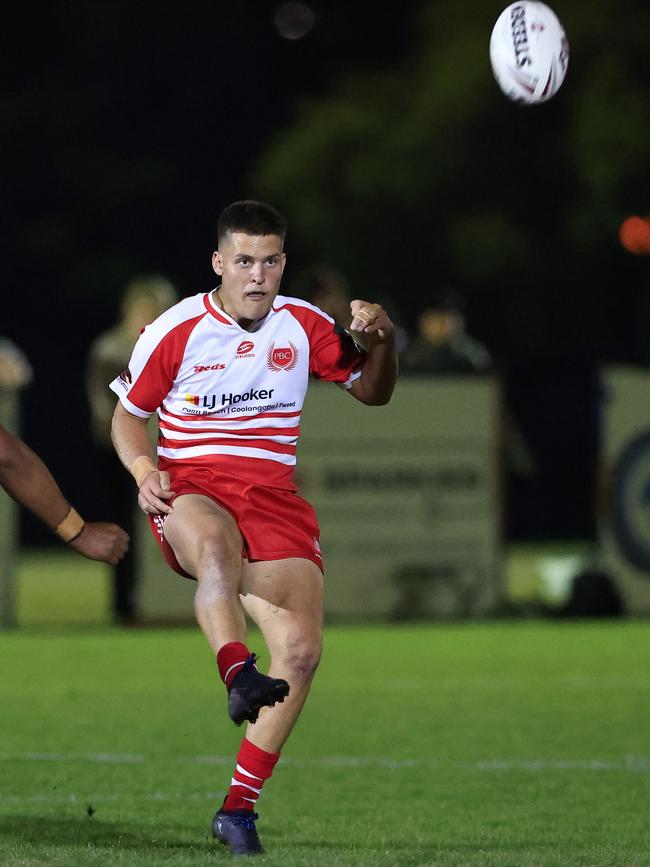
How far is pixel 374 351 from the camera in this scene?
687 centimetres

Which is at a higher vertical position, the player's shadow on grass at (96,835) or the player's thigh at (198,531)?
the player's thigh at (198,531)

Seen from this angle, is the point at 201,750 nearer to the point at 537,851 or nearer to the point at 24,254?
the point at 537,851

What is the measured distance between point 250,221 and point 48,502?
117 cm

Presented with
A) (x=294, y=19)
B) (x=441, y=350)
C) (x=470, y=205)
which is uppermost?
(x=294, y=19)

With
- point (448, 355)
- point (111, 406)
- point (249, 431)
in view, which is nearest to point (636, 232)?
point (448, 355)

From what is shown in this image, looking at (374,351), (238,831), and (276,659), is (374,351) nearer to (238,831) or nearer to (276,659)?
(276,659)

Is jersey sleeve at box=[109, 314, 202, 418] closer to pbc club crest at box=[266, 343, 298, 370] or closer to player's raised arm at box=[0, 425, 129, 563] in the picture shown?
pbc club crest at box=[266, 343, 298, 370]

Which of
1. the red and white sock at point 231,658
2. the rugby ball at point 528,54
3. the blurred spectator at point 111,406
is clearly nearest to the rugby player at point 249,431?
the red and white sock at point 231,658

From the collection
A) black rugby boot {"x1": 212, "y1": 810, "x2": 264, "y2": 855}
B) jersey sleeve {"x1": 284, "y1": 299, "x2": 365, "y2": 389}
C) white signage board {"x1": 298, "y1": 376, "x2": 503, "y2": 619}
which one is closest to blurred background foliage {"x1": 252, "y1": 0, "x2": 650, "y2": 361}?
white signage board {"x1": 298, "y1": 376, "x2": 503, "y2": 619}

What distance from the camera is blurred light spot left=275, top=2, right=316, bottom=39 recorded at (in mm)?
46844

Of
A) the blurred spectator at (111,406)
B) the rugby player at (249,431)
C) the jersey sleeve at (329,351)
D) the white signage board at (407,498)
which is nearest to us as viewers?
the rugby player at (249,431)

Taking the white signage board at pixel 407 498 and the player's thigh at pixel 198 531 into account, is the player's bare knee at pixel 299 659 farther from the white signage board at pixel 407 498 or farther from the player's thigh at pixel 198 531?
the white signage board at pixel 407 498

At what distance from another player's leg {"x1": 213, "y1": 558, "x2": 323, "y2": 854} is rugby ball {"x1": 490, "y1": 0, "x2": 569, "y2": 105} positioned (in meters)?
3.02

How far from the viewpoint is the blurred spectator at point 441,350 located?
15383 millimetres
